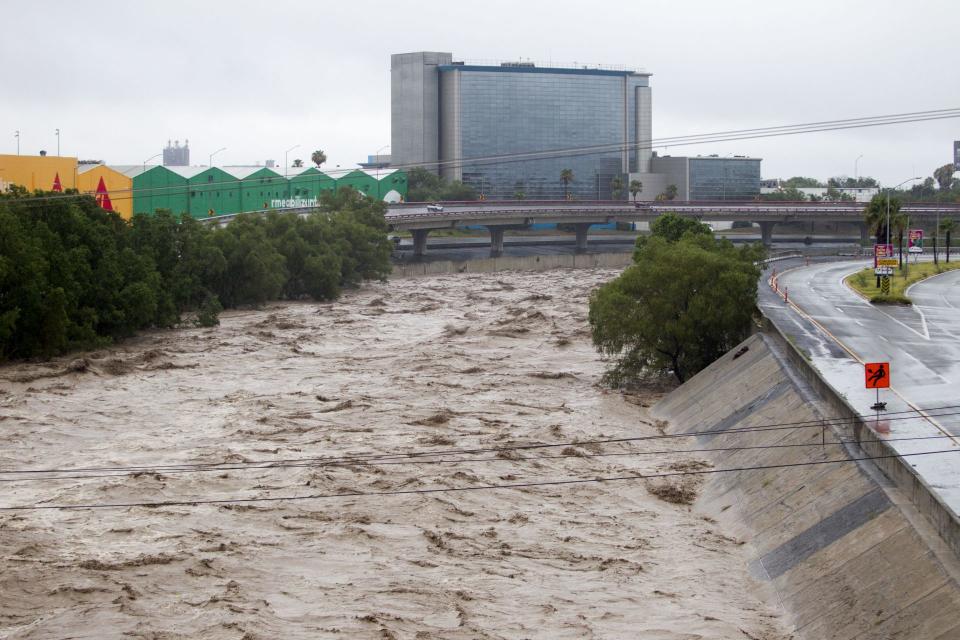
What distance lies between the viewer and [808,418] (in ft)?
134

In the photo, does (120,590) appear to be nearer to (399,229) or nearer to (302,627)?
(302,627)

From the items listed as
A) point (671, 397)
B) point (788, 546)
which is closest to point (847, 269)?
point (671, 397)

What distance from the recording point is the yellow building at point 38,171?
97.4m

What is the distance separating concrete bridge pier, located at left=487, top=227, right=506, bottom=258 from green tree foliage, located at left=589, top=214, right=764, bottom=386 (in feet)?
350

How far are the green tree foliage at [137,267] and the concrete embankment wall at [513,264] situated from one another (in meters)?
22.7

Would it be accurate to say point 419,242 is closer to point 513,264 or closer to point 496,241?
point 496,241

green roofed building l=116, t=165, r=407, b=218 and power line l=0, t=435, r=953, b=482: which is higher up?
green roofed building l=116, t=165, r=407, b=218

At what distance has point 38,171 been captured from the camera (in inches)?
3967

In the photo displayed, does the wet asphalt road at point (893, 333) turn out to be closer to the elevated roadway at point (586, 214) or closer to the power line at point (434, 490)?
the power line at point (434, 490)

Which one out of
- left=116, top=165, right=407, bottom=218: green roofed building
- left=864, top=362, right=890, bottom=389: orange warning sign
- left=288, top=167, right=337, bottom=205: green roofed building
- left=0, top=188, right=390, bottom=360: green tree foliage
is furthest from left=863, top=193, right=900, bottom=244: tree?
left=288, top=167, right=337, bottom=205: green roofed building

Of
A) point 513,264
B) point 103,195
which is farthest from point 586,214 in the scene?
point 103,195

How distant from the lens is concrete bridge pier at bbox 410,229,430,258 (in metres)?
158

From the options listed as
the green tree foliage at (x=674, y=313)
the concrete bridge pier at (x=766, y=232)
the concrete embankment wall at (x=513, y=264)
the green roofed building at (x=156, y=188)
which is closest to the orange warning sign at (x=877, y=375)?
the green tree foliage at (x=674, y=313)

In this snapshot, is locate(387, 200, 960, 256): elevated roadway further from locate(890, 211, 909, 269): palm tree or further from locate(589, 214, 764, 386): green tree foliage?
locate(589, 214, 764, 386): green tree foliage
